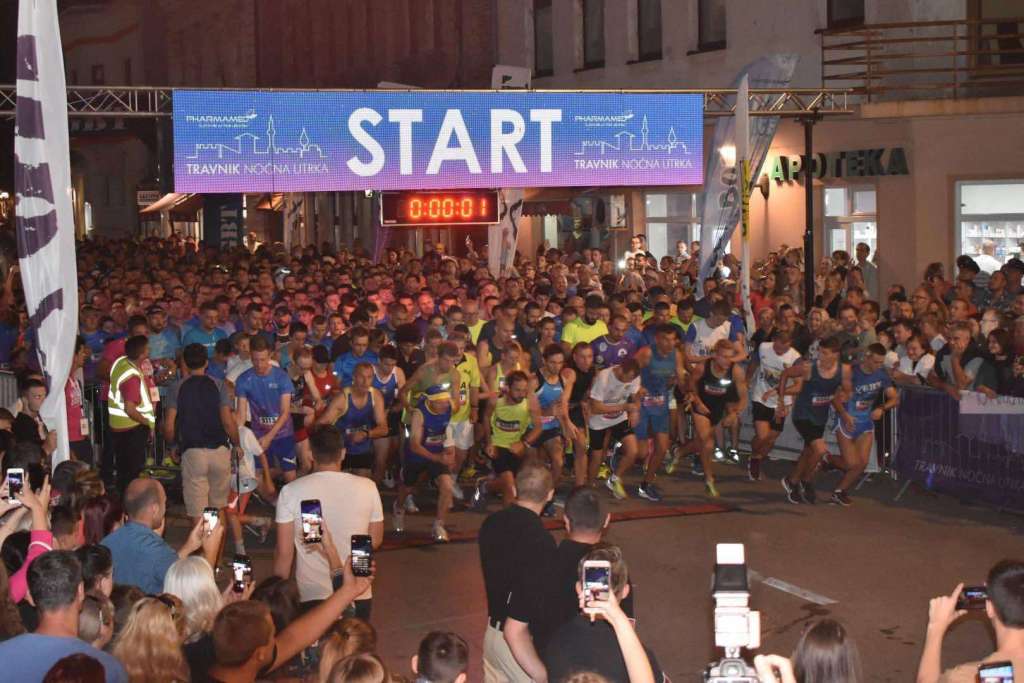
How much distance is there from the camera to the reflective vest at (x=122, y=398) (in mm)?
12773

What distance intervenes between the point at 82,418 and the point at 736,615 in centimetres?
924

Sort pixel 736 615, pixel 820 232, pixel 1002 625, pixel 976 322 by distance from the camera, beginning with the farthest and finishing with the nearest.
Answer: pixel 820 232, pixel 976 322, pixel 1002 625, pixel 736 615

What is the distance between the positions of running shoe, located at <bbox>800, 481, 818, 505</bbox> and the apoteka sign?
9.38 meters

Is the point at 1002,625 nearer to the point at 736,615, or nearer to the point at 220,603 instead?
the point at 736,615

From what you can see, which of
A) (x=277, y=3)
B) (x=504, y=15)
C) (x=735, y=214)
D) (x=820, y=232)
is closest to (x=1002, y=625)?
(x=735, y=214)

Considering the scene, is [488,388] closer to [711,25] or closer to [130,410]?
[130,410]

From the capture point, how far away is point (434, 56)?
134 ft

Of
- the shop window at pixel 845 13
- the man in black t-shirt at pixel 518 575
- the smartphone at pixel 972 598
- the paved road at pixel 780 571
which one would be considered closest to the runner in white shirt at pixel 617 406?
the paved road at pixel 780 571

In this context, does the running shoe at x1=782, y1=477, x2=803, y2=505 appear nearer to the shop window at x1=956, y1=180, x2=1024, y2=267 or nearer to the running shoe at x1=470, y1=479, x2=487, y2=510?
the running shoe at x1=470, y1=479, x2=487, y2=510

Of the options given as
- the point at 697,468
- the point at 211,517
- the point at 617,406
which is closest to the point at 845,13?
the point at 697,468

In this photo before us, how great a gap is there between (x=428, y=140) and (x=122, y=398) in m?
6.52

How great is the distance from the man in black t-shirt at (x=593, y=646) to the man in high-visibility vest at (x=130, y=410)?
299 inches

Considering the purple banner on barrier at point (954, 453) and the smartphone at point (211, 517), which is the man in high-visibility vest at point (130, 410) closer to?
the smartphone at point (211, 517)

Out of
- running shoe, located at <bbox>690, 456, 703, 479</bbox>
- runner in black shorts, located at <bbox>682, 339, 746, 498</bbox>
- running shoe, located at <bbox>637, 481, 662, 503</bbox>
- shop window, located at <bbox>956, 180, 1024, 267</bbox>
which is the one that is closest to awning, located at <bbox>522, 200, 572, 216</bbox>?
shop window, located at <bbox>956, 180, 1024, 267</bbox>
